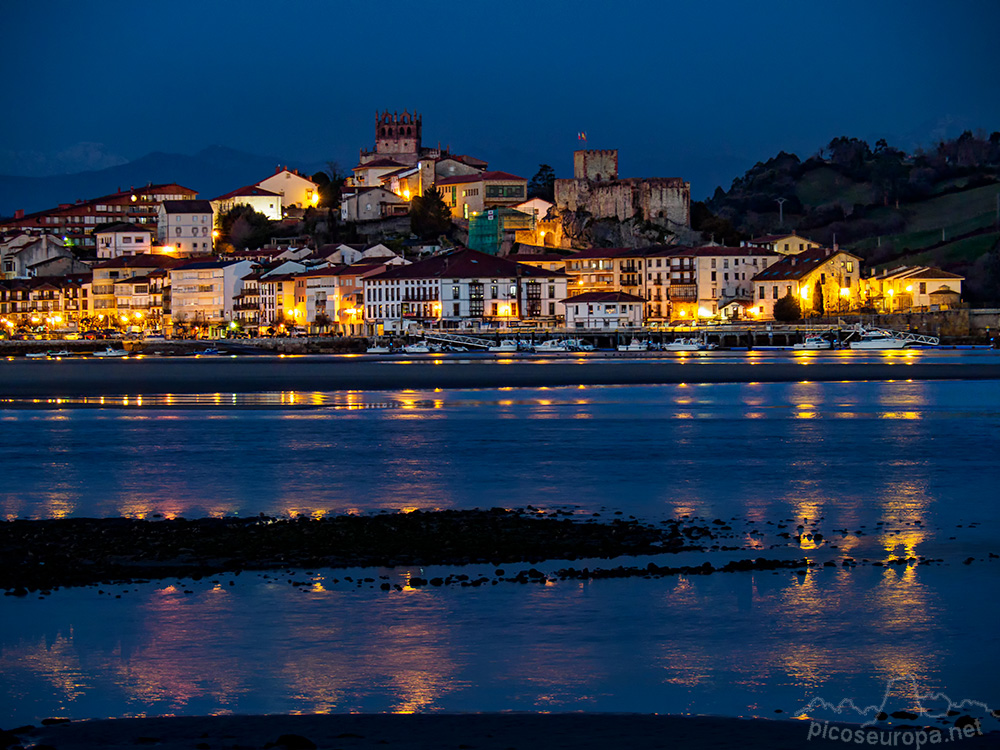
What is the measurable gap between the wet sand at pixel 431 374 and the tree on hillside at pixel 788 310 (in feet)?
67.5

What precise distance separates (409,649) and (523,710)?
144 centimetres

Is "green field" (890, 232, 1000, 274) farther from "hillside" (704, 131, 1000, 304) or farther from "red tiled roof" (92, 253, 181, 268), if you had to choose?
"red tiled roof" (92, 253, 181, 268)

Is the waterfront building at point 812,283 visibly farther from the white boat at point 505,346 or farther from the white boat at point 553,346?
the white boat at point 505,346

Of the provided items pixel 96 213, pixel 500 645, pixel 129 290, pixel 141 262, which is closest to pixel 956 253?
pixel 141 262

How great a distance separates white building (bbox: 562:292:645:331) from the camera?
267 ft

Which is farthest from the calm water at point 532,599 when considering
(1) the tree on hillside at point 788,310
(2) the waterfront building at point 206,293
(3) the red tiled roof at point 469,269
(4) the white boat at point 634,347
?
(2) the waterfront building at point 206,293

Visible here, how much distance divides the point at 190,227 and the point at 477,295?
40.0 m

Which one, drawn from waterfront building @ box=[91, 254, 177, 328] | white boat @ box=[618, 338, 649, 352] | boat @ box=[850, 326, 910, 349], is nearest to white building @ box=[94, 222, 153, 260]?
waterfront building @ box=[91, 254, 177, 328]

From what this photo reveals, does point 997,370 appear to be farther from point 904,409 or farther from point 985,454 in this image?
point 985,454

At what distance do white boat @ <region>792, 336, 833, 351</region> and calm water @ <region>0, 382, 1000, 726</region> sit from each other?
49.3 m

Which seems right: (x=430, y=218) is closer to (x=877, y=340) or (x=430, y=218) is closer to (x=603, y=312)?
(x=603, y=312)

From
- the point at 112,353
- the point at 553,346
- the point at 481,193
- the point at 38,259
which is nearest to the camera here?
the point at 553,346

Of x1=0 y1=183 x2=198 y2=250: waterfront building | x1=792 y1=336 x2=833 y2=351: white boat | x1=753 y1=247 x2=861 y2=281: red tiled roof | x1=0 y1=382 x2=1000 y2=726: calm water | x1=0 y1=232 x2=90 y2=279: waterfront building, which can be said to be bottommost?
x1=0 y1=382 x2=1000 y2=726: calm water

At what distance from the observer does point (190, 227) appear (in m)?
112
